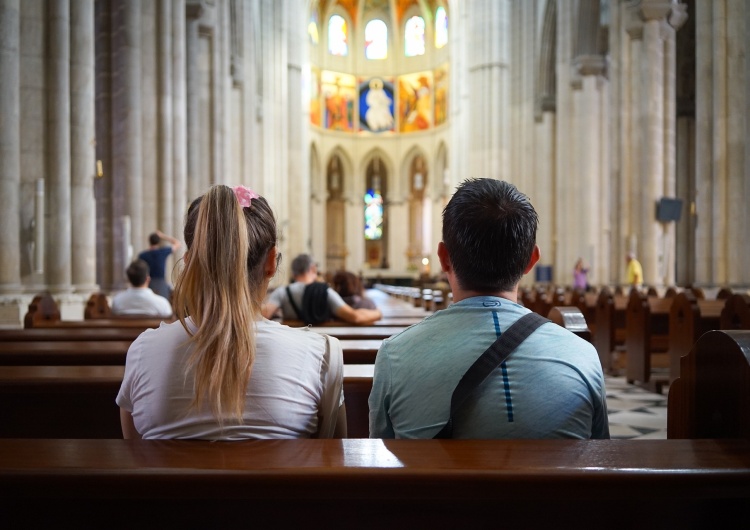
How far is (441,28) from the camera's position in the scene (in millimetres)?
41906

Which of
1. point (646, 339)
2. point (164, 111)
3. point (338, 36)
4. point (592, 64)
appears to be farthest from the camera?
point (338, 36)

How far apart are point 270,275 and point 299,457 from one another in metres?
0.88

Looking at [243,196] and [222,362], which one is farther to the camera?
[243,196]

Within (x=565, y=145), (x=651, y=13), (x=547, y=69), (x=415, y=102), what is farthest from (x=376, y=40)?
(x=651, y=13)

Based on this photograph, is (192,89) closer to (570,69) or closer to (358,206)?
(570,69)

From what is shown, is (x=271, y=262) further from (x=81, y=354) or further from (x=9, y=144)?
(x=9, y=144)

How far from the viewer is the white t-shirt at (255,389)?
1846 millimetres

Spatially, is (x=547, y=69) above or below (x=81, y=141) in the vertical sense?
above

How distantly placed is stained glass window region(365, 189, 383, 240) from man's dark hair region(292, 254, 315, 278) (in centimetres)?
3825

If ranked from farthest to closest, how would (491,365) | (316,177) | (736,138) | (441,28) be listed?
1. (316,177)
2. (441,28)
3. (736,138)
4. (491,365)

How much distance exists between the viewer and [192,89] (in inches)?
620

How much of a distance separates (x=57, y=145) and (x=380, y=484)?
28.5 ft

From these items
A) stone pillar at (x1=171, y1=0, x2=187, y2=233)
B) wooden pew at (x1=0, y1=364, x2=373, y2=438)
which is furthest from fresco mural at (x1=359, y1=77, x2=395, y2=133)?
wooden pew at (x1=0, y1=364, x2=373, y2=438)

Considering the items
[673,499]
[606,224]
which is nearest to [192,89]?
[606,224]
